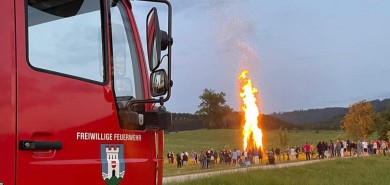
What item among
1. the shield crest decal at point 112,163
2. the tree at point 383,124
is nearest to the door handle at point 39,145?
the shield crest decal at point 112,163

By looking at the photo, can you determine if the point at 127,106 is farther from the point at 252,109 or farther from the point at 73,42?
the point at 252,109

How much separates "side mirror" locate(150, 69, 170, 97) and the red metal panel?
1.11m

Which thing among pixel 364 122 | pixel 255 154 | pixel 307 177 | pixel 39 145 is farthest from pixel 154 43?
pixel 364 122

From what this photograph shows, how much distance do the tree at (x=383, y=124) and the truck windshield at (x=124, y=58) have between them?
2789 inches

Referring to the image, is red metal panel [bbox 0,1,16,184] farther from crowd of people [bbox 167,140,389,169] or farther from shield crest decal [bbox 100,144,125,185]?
crowd of people [bbox 167,140,389,169]

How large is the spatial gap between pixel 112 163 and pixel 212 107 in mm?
103233

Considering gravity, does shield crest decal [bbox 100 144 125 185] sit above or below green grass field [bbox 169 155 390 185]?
above

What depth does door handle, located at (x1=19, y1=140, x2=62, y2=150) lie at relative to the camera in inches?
115

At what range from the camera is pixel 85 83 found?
3.39 m

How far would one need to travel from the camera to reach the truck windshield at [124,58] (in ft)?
12.4

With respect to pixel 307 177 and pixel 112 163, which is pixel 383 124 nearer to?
pixel 307 177

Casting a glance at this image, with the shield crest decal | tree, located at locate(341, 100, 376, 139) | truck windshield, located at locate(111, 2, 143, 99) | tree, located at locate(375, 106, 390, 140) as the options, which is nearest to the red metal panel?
the shield crest decal

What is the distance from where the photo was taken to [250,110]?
4003 cm

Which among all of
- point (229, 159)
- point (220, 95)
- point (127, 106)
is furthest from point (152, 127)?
point (220, 95)
